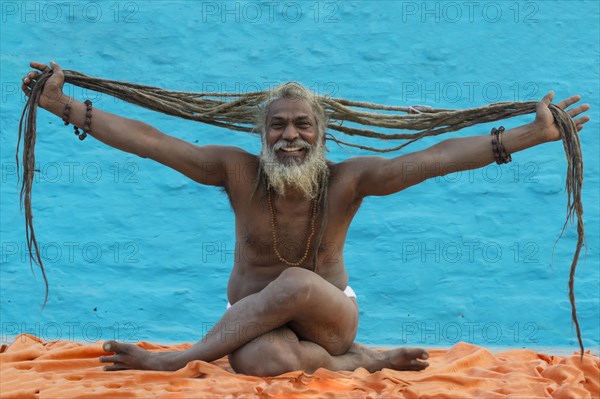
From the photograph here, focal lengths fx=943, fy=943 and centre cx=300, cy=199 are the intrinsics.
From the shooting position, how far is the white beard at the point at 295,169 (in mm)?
4320

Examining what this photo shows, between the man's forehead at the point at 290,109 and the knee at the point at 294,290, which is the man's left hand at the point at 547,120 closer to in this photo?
the man's forehead at the point at 290,109

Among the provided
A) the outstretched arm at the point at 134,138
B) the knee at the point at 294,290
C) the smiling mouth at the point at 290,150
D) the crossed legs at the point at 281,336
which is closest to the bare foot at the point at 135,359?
the crossed legs at the point at 281,336

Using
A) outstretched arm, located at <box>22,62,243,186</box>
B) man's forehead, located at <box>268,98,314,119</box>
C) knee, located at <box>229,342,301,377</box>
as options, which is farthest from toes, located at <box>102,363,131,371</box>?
man's forehead, located at <box>268,98,314,119</box>

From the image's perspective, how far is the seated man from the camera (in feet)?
13.3

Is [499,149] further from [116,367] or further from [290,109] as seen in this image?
[116,367]

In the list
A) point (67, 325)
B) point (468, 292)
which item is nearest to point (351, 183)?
point (468, 292)

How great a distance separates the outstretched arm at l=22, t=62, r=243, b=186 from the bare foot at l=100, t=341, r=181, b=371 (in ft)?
2.75

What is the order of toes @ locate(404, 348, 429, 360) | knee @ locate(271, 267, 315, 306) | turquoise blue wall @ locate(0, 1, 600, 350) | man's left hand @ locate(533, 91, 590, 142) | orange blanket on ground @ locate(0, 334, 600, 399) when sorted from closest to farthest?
1. orange blanket on ground @ locate(0, 334, 600, 399)
2. knee @ locate(271, 267, 315, 306)
3. man's left hand @ locate(533, 91, 590, 142)
4. toes @ locate(404, 348, 429, 360)
5. turquoise blue wall @ locate(0, 1, 600, 350)

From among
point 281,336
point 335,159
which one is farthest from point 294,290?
point 335,159

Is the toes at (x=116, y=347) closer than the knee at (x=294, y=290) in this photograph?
No

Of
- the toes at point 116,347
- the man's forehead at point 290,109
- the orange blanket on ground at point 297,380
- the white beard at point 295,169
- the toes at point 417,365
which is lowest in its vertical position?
the orange blanket on ground at point 297,380

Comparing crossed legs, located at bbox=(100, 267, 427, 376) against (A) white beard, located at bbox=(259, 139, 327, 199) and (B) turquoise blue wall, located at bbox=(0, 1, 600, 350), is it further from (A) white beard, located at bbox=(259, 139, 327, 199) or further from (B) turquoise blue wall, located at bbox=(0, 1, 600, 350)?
(B) turquoise blue wall, located at bbox=(0, 1, 600, 350)

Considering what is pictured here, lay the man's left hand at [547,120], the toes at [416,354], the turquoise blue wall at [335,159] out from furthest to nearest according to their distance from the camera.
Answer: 1. the turquoise blue wall at [335,159]
2. the toes at [416,354]
3. the man's left hand at [547,120]

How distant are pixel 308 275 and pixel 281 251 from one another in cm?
46
